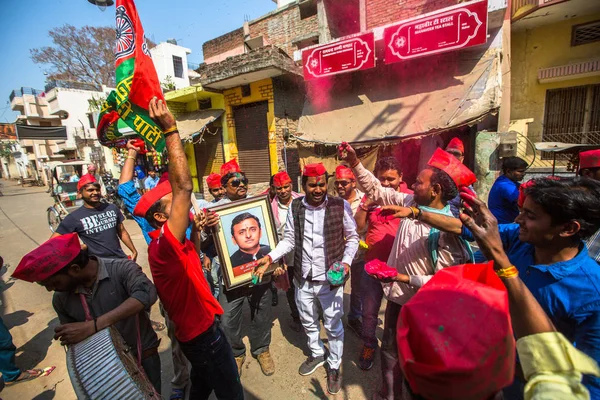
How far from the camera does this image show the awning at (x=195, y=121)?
32.8 ft

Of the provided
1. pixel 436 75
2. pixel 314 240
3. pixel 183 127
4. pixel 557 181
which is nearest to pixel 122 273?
pixel 314 240

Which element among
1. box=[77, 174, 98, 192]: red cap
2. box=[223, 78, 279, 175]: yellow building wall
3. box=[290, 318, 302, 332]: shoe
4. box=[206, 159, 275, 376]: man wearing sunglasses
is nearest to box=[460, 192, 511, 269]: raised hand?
box=[206, 159, 275, 376]: man wearing sunglasses

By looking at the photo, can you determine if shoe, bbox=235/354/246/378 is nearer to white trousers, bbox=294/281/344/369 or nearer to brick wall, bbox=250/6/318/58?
white trousers, bbox=294/281/344/369

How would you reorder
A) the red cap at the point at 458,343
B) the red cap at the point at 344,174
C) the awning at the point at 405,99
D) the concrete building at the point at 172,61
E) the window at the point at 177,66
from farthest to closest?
1. the window at the point at 177,66
2. the concrete building at the point at 172,61
3. the awning at the point at 405,99
4. the red cap at the point at 344,174
5. the red cap at the point at 458,343

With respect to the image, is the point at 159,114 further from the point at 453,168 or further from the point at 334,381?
the point at 334,381

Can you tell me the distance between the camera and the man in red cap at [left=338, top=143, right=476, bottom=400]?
6.23 feet

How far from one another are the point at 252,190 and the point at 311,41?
8.26 metres

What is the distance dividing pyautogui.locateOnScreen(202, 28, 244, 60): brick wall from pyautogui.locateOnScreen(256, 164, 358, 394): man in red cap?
1528 cm

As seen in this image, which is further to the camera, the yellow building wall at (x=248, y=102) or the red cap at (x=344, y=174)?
the yellow building wall at (x=248, y=102)

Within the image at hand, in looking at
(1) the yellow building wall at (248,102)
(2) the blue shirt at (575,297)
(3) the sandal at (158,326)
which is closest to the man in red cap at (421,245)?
(2) the blue shirt at (575,297)

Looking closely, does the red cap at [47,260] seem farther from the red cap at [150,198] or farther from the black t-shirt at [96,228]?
the black t-shirt at [96,228]

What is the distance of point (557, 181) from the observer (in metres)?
1.38

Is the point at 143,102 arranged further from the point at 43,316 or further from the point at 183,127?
the point at 183,127

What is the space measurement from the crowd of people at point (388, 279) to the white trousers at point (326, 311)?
14mm
